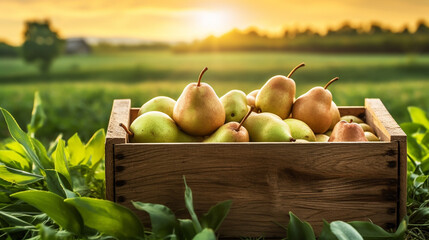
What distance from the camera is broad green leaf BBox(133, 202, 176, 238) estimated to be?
6.01ft

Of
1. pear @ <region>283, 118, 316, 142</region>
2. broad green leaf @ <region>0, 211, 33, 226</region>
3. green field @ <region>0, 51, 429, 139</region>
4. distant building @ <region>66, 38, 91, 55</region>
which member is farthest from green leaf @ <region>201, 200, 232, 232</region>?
distant building @ <region>66, 38, 91, 55</region>

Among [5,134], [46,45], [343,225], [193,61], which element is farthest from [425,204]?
[46,45]

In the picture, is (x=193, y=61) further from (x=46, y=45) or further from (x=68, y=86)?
(x=46, y=45)

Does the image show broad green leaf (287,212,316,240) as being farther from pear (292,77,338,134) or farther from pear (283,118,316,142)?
pear (292,77,338,134)

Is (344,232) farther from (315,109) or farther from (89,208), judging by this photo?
(89,208)

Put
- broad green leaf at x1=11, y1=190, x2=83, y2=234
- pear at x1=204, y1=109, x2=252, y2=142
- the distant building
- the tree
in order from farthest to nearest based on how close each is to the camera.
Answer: the tree, the distant building, pear at x1=204, y1=109, x2=252, y2=142, broad green leaf at x1=11, y1=190, x2=83, y2=234

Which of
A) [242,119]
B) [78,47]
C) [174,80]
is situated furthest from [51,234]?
[78,47]

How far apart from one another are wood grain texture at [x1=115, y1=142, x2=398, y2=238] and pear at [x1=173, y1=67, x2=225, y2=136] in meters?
0.19

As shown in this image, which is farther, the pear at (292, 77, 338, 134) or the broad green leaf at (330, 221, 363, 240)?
the pear at (292, 77, 338, 134)

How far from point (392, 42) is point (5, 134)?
852 centimetres

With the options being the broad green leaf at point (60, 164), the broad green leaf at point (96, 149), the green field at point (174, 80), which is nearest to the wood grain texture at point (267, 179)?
the broad green leaf at point (60, 164)

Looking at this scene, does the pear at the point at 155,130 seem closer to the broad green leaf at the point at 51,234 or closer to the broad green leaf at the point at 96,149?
the broad green leaf at the point at 51,234

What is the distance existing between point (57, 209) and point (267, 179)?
811mm

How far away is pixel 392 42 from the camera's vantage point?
443 inches
